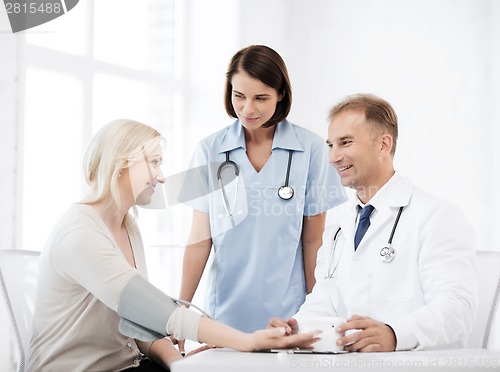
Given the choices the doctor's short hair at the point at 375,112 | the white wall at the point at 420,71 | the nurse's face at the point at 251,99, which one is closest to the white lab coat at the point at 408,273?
the doctor's short hair at the point at 375,112

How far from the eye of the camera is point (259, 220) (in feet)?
5.71

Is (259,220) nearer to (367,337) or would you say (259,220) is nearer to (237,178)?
(237,178)

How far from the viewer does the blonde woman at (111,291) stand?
3.67ft

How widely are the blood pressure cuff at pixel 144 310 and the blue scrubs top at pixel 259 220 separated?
24.7 inches

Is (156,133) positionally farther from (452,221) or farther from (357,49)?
(357,49)

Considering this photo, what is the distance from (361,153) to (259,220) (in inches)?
15.5

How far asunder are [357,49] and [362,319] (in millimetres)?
2117

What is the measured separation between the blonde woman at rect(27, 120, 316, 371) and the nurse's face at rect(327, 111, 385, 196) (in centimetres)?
43

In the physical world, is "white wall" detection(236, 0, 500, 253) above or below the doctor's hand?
above

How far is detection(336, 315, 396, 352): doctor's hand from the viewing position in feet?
3.46

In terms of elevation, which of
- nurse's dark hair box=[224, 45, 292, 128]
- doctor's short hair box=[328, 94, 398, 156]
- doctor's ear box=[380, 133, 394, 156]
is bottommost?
doctor's ear box=[380, 133, 394, 156]

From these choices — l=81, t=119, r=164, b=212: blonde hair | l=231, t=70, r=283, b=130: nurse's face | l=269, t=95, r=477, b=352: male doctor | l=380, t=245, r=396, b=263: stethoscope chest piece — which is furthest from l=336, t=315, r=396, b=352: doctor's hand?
l=231, t=70, r=283, b=130: nurse's face

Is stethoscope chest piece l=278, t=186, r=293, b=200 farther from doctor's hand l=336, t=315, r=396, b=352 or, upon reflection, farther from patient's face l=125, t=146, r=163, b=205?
doctor's hand l=336, t=315, r=396, b=352

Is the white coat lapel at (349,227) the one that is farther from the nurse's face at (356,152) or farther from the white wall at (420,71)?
the white wall at (420,71)
